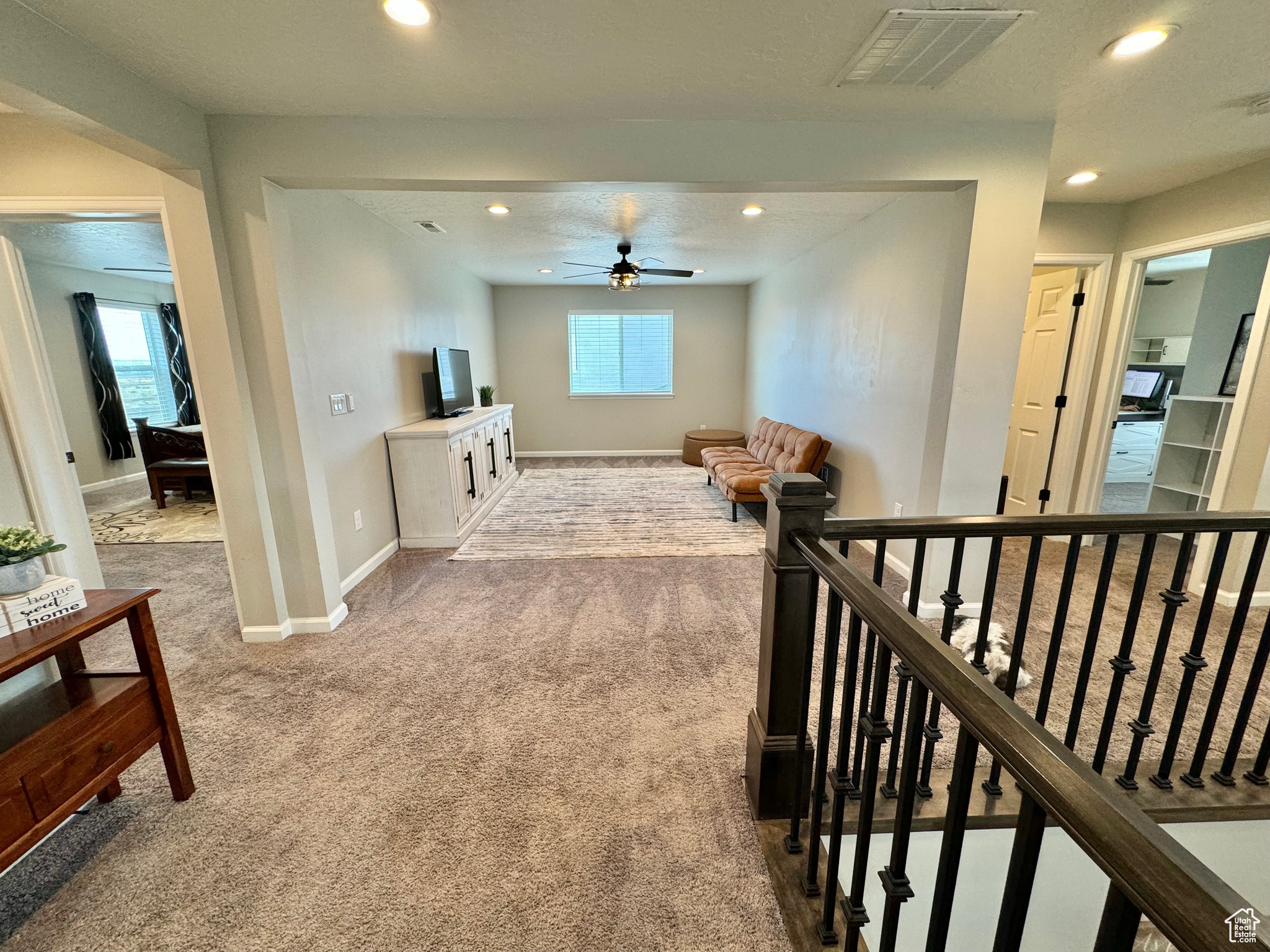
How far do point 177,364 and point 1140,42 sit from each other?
939 centimetres

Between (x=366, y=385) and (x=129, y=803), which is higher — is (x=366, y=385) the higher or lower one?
the higher one

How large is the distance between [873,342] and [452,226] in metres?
3.36

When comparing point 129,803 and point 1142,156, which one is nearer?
point 129,803

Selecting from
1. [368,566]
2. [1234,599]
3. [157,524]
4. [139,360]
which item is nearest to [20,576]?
[368,566]

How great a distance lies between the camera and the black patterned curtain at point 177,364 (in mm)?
6648

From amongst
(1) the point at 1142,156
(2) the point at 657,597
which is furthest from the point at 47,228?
(1) the point at 1142,156

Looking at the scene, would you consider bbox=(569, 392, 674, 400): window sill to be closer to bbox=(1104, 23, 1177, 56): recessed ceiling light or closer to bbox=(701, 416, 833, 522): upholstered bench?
bbox=(701, 416, 833, 522): upholstered bench

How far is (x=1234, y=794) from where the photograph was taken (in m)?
1.60

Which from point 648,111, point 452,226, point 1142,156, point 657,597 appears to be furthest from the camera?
point 452,226

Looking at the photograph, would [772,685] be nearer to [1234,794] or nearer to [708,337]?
[1234,794]

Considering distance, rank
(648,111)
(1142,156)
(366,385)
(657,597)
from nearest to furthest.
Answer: (648,111), (1142,156), (657,597), (366,385)

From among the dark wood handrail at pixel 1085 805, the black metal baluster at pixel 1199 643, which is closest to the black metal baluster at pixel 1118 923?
the dark wood handrail at pixel 1085 805

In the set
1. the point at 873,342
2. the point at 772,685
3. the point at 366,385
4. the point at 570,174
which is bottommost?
the point at 772,685

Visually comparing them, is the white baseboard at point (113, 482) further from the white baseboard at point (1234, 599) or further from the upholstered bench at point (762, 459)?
the white baseboard at point (1234, 599)
